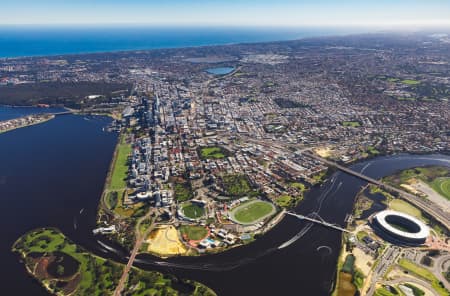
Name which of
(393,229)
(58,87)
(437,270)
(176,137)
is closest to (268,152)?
(176,137)

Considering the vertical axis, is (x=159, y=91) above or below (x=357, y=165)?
above

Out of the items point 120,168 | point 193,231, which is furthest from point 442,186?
point 120,168

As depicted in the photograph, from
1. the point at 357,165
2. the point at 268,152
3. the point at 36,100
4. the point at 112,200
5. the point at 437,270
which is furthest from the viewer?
the point at 36,100

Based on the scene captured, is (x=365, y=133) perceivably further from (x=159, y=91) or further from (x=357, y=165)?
(x=159, y=91)

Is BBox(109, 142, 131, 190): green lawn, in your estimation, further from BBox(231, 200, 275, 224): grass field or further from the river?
BBox(231, 200, 275, 224): grass field

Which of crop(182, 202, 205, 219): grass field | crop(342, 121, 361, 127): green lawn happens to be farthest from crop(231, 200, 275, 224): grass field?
crop(342, 121, 361, 127): green lawn
